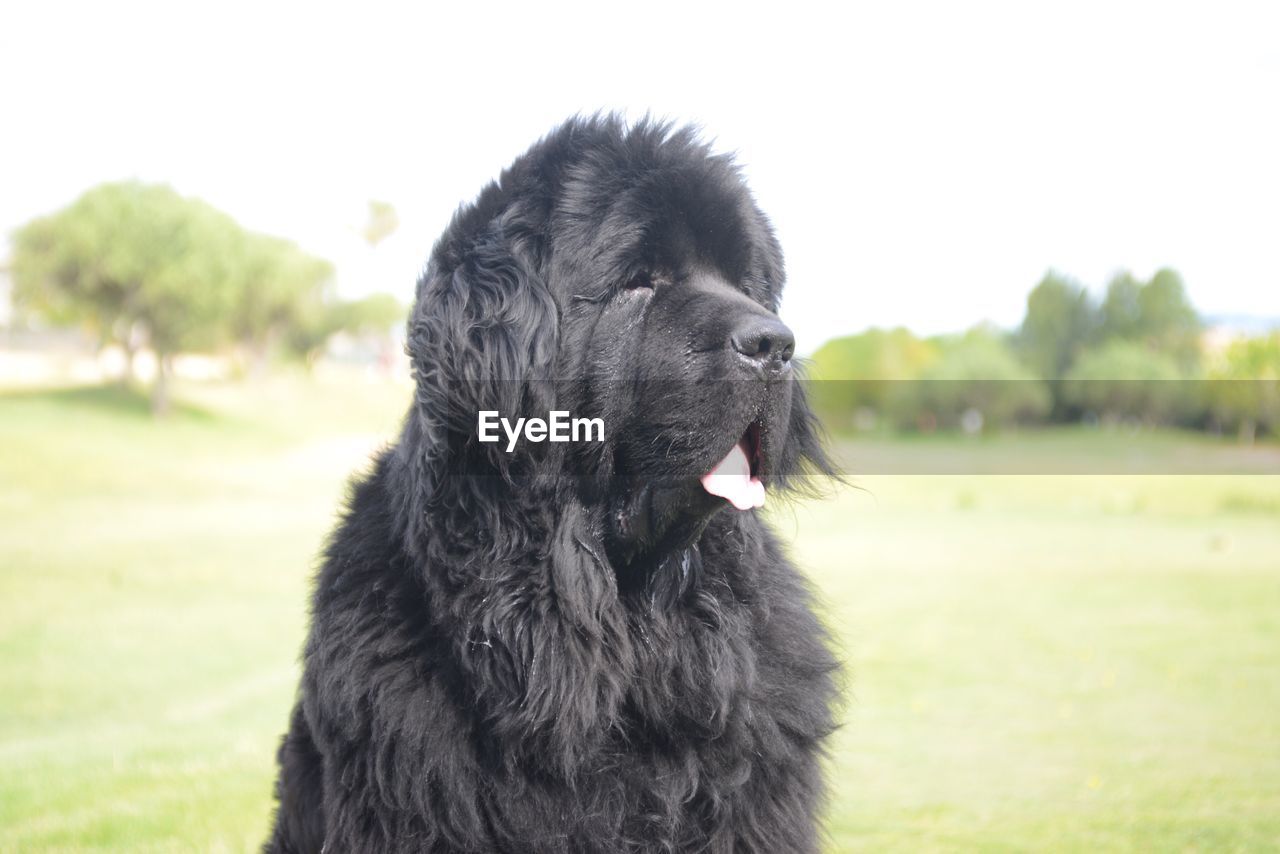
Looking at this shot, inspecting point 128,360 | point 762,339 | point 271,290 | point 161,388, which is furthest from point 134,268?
point 762,339

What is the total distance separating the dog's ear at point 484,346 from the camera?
86.7 inches

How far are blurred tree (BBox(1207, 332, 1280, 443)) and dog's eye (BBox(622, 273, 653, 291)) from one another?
1030 cm

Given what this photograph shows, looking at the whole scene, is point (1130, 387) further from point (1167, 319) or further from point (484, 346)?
point (484, 346)

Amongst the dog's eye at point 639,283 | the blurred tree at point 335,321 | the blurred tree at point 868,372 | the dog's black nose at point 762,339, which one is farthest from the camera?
the blurred tree at point 335,321

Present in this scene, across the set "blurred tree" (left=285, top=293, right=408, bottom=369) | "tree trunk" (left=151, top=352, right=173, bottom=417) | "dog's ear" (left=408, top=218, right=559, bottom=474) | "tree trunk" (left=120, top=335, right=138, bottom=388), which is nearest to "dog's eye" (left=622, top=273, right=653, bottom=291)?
"dog's ear" (left=408, top=218, right=559, bottom=474)

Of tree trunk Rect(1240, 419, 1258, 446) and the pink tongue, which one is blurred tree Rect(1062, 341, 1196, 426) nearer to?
tree trunk Rect(1240, 419, 1258, 446)

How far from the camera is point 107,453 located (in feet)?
50.8

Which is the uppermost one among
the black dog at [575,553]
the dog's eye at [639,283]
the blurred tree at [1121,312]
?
the blurred tree at [1121,312]

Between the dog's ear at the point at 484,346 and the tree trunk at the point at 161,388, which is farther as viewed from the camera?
the tree trunk at the point at 161,388

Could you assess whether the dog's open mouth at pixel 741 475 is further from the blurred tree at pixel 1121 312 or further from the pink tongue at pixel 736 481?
the blurred tree at pixel 1121 312

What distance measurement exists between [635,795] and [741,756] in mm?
282

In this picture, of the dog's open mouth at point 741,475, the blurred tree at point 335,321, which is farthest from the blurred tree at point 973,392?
the blurred tree at point 335,321

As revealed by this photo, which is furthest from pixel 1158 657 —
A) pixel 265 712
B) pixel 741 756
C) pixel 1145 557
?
pixel 265 712

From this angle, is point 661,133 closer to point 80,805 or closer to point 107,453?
point 80,805
